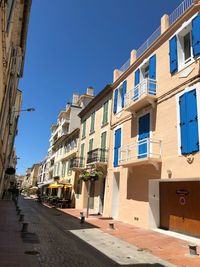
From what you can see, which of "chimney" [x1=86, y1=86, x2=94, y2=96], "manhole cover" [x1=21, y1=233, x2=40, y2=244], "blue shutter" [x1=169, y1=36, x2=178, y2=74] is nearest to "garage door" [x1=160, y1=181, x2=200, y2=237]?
"blue shutter" [x1=169, y1=36, x2=178, y2=74]

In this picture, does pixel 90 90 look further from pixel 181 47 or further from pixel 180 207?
pixel 180 207

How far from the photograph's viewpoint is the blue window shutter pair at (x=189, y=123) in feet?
37.8

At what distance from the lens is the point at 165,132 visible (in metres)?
13.9

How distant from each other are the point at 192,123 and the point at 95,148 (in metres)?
14.0

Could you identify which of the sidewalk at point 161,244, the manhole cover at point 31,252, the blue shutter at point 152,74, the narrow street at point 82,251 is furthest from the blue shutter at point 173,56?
the manhole cover at point 31,252

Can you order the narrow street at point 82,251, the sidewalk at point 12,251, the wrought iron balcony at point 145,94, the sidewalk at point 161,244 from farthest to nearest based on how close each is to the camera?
1. the wrought iron balcony at point 145,94
2. the sidewalk at point 161,244
3. the narrow street at point 82,251
4. the sidewalk at point 12,251

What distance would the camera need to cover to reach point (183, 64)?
529 inches

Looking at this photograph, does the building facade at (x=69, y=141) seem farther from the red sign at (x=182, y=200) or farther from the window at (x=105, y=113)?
the red sign at (x=182, y=200)

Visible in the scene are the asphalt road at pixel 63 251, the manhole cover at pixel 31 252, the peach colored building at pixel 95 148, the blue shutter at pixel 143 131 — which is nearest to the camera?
the asphalt road at pixel 63 251

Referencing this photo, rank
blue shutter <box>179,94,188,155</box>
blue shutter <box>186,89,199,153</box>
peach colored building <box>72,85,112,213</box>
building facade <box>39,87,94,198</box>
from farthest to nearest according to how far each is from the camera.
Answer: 1. building facade <box>39,87,94,198</box>
2. peach colored building <box>72,85,112,213</box>
3. blue shutter <box>179,94,188,155</box>
4. blue shutter <box>186,89,199,153</box>

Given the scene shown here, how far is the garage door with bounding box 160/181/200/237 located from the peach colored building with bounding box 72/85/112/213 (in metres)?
Result: 6.47

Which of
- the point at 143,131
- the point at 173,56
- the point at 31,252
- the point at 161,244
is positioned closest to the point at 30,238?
the point at 31,252

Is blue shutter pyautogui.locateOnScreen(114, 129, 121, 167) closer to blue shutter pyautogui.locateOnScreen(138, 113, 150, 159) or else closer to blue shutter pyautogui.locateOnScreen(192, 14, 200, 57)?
blue shutter pyautogui.locateOnScreen(138, 113, 150, 159)

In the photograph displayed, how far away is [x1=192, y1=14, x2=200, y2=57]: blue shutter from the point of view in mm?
12242
